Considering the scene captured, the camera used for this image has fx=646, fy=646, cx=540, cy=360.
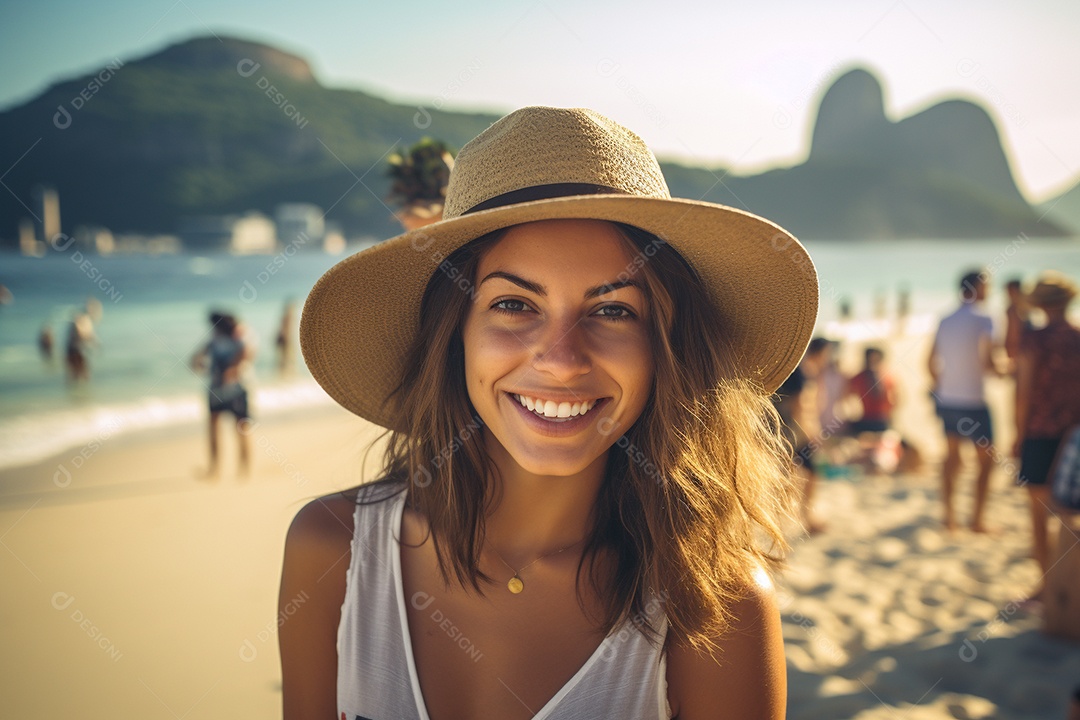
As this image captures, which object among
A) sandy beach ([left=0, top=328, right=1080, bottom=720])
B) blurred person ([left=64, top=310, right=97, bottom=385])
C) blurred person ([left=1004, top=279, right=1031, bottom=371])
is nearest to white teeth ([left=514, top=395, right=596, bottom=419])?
sandy beach ([left=0, top=328, right=1080, bottom=720])

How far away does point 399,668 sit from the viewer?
1.46 meters

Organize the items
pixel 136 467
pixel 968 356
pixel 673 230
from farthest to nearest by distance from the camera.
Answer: pixel 136 467, pixel 968 356, pixel 673 230

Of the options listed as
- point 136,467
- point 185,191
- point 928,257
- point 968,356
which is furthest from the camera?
point 928,257

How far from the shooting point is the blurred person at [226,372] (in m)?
8.19

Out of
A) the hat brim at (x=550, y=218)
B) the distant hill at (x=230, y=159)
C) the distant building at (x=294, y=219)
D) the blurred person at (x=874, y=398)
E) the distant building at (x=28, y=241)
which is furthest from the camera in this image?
the distant building at (x=294, y=219)

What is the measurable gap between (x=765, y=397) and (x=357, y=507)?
113cm

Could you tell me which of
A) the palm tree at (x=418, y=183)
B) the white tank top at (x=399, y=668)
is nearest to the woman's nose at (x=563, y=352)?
the white tank top at (x=399, y=668)

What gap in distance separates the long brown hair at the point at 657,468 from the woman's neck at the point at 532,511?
4 centimetres

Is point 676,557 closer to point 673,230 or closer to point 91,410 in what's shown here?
point 673,230

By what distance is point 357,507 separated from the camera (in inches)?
63.7

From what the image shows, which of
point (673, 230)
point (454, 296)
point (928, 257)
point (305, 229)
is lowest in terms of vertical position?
point (454, 296)

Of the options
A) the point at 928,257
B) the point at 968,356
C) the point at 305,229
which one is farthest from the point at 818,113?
the point at 968,356

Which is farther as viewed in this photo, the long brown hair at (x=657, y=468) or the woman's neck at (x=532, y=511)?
the woman's neck at (x=532, y=511)

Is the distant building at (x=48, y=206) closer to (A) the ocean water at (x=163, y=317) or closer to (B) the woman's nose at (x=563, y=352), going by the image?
(A) the ocean water at (x=163, y=317)
